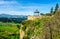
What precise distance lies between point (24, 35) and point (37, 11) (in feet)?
11.6

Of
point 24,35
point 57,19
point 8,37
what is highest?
point 57,19

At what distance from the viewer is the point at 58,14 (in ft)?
48.6

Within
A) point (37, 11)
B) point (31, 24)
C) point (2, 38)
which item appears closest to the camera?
point (31, 24)

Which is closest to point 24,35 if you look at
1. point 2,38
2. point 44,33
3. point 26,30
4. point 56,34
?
point 26,30

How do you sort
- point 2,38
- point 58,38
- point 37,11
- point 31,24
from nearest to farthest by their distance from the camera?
1. point 58,38
2. point 31,24
3. point 37,11
4. point 2,38

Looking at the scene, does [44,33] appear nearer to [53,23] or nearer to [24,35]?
[53,23]

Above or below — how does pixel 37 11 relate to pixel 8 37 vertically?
above

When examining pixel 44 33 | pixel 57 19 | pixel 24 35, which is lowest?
pixel 24 35

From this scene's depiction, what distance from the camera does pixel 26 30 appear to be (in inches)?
1013

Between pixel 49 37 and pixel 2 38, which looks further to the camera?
pixel 2 38

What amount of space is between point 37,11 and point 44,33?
505 inches

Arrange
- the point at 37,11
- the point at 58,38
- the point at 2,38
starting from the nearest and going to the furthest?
the point at 58,38 → the point at 37,11 → the point at 2,38

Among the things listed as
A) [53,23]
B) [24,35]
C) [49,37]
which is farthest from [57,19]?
Result: [24,35]

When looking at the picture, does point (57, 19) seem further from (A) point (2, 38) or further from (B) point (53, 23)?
(A) point (2, 38)
